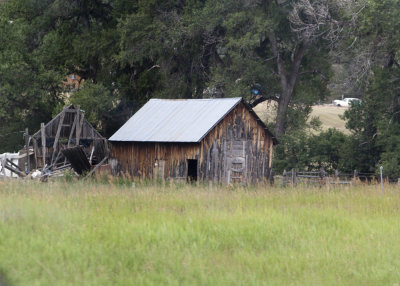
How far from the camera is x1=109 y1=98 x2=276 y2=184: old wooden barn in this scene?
3097 cm

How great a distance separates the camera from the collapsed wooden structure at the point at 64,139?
31.3 metres

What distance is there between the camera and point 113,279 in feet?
28.4

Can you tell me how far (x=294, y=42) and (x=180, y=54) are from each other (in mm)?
7280

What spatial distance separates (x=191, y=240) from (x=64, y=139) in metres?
23.7

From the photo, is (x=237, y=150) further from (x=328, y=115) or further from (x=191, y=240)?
(x=328, y=115)

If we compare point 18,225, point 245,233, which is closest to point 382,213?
point 245,233

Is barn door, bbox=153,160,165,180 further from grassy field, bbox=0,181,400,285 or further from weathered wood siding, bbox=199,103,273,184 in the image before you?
grassy field, bbox=0,181,400,285

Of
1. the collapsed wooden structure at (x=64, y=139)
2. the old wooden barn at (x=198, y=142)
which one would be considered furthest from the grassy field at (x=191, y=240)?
the collapsed wooden structure at (x=64, y=139)

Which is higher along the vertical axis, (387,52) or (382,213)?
(387,52)

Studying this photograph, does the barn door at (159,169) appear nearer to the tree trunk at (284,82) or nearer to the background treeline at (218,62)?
the background treeline at (218,62)

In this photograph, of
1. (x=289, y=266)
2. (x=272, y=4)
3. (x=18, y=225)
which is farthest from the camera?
(x=272, y=4)

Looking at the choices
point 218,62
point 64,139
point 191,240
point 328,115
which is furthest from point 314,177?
point 328,115

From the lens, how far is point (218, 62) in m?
43.8

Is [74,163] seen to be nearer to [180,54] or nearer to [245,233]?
[180,54]
